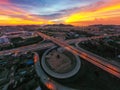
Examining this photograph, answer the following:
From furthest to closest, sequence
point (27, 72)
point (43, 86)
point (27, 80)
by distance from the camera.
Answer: point (27, 72)
point (27, 80)
point (43, 86)

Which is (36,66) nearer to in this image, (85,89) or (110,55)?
(85,89)

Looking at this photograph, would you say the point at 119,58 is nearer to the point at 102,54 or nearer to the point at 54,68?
the point at 102,54

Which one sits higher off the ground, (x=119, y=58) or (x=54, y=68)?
(x=54, y=68)

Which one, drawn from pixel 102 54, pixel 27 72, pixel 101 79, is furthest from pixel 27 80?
pixel 102 54

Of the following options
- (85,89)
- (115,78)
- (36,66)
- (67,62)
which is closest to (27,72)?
(36,66)

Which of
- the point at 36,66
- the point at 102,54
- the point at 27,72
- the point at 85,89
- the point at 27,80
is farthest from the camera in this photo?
the point at 102,54

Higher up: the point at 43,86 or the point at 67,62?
the point at 67,62

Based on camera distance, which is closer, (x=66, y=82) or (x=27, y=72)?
(x=66, y=82)

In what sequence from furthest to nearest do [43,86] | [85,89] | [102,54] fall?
1. [102,54]
2. [43,86]
3. [85,89]

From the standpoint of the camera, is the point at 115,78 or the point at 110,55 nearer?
the point at 115,78
